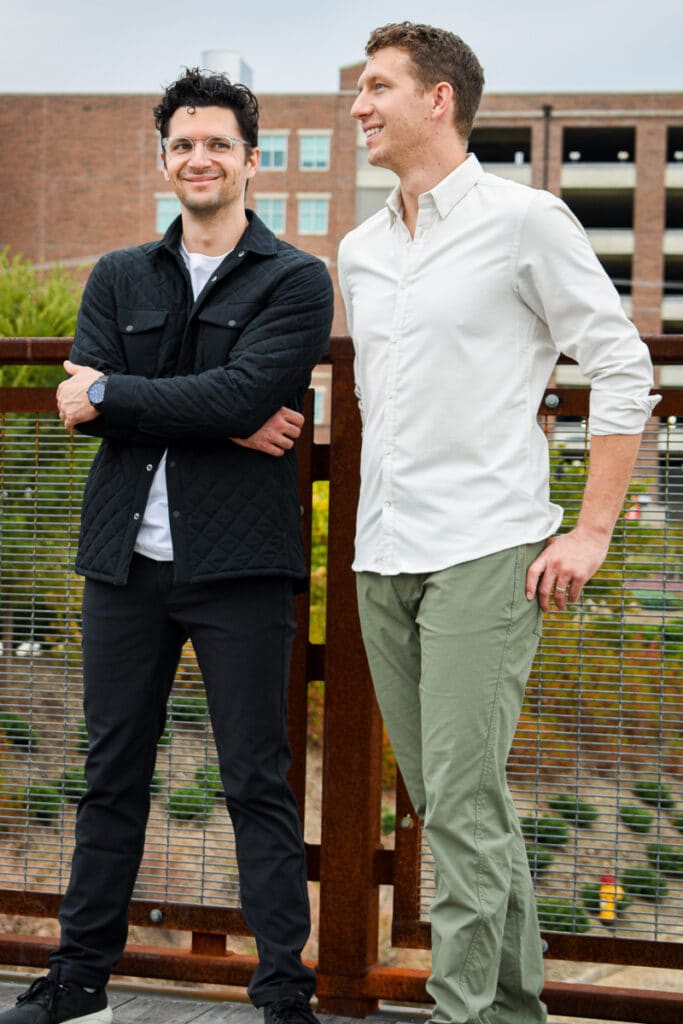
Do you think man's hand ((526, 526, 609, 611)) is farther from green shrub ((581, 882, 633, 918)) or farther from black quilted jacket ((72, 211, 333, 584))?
green shrub ((581, 882, 633, 918))

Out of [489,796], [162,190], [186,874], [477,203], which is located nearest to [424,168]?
[477,203]

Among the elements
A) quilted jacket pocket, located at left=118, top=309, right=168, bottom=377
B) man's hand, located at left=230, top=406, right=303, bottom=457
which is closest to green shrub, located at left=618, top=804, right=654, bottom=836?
man's hand, located at left=230, top=406, right=303, bottom=457

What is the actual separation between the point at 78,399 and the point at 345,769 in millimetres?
1224

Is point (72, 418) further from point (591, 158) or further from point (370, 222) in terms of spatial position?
point (591, 158)

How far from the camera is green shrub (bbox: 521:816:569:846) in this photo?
3.33 meters

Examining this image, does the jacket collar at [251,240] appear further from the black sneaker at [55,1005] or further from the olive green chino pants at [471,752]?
the black sneaker at [55,1005]

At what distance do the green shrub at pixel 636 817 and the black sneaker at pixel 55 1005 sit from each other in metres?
1.39

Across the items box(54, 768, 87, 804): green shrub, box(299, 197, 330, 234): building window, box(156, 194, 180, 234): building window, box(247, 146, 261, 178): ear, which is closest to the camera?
box(247, 146, 261, 178): ear

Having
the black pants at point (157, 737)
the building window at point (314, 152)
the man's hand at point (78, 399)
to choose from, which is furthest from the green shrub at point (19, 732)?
the building window at point (314, 152)

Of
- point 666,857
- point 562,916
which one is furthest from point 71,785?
point 666,857

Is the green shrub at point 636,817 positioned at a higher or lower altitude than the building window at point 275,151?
lower

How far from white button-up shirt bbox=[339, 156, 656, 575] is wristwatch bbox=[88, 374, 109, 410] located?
2.10ft

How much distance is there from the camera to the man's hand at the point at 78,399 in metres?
2.91

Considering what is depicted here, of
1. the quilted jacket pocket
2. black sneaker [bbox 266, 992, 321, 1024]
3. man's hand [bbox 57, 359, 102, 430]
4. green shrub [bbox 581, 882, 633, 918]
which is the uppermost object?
the quilted jacket pocket
